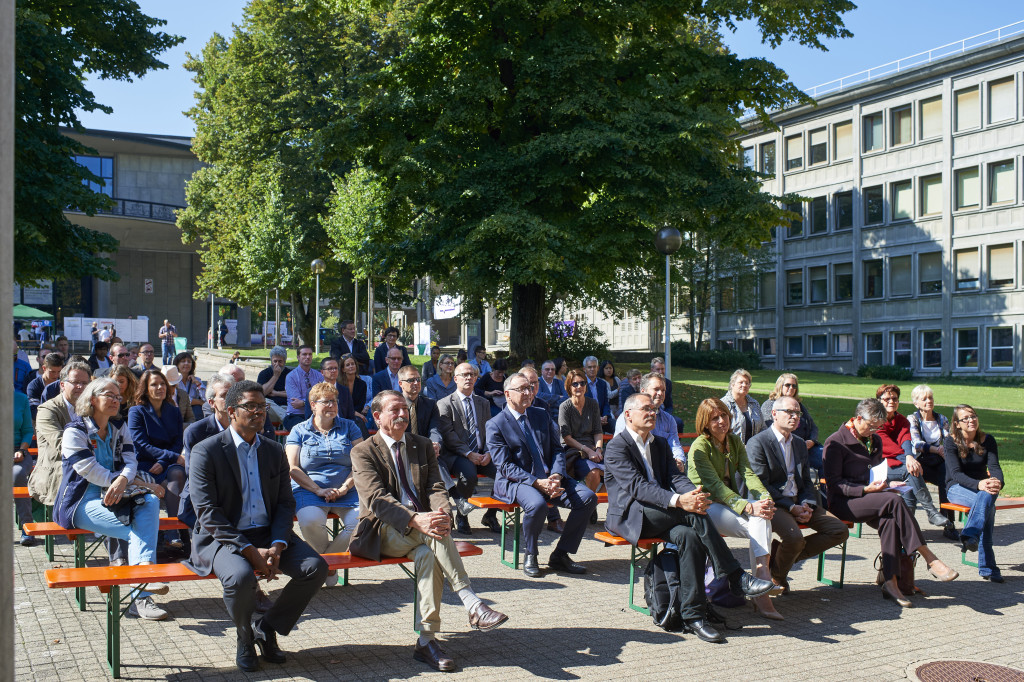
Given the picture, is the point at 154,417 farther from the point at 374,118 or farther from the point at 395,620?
the point at 374,118

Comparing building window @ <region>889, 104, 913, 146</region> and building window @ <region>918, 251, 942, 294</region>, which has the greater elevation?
building window @ <region>889, 104, 913, 146</region>

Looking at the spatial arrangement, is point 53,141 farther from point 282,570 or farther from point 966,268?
point 966,268

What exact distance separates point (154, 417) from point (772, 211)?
1485cm

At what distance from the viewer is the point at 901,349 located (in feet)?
162

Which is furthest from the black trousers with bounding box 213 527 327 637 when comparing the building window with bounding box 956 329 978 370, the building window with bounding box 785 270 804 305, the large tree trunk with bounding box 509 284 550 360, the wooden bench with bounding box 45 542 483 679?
the building window with bounding box 785 270 804 305

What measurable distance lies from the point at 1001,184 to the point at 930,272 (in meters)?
5.62

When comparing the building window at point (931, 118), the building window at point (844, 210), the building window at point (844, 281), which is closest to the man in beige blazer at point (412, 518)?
the building window at point (931, 118)

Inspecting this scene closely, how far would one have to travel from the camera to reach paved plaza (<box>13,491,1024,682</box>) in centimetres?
580

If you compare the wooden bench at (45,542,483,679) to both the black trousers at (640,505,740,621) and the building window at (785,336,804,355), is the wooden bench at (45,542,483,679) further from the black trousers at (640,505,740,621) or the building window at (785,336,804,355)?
the building window at (785,336,804,355)

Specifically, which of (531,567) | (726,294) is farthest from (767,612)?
(726,294)

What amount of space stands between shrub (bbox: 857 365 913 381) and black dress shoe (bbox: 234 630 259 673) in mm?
44113

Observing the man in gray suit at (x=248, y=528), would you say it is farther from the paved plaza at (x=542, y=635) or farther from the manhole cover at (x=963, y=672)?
the manhole cover at (x=963, y=672)

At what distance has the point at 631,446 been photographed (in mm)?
7305

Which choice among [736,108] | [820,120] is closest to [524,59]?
[736,108]
